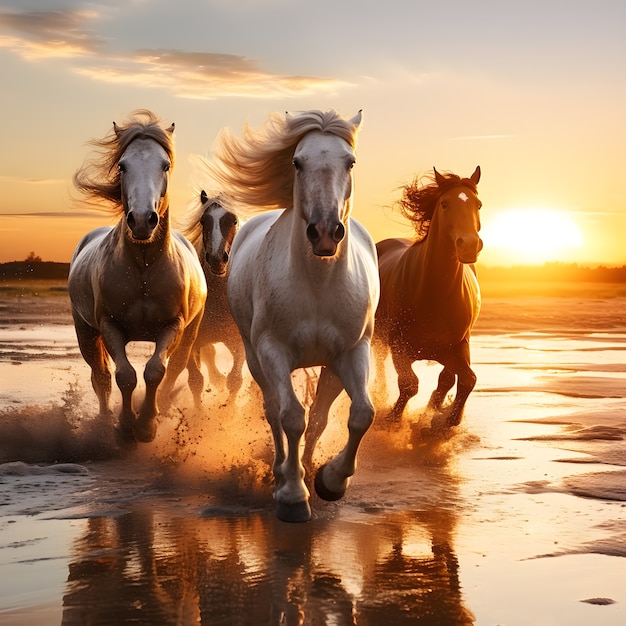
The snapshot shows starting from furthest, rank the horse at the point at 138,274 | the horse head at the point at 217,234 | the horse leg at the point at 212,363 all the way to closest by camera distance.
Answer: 1. the horse leg at the point at 212,363
2. the horse head at the point at 217,234
3. the horse at the point at 138,274

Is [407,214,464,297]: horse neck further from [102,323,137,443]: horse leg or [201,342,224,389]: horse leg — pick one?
[201,342,224,389]: horse leg

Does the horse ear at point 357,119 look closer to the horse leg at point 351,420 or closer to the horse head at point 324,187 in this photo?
the horse head at point 324,187

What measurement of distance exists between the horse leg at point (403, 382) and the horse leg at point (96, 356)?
252 centimetres

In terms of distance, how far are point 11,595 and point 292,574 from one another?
1.20 metres

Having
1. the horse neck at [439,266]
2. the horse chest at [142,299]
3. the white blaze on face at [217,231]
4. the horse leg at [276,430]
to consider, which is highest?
the white blaze on face at [217,231]

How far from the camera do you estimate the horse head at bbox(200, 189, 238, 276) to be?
10.2m

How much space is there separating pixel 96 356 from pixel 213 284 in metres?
1.74

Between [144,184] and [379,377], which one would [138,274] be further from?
[379,377]

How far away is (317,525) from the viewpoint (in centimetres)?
564

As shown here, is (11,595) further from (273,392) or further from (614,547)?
(614,547)

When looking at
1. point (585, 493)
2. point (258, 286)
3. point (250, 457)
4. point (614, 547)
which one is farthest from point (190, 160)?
point (614, 547)

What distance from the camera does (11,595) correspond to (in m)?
A: 4.37

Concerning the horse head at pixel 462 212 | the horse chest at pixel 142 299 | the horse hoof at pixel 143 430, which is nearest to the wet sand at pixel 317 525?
the horse hoof at pixel 143 430

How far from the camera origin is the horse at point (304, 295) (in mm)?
5539
